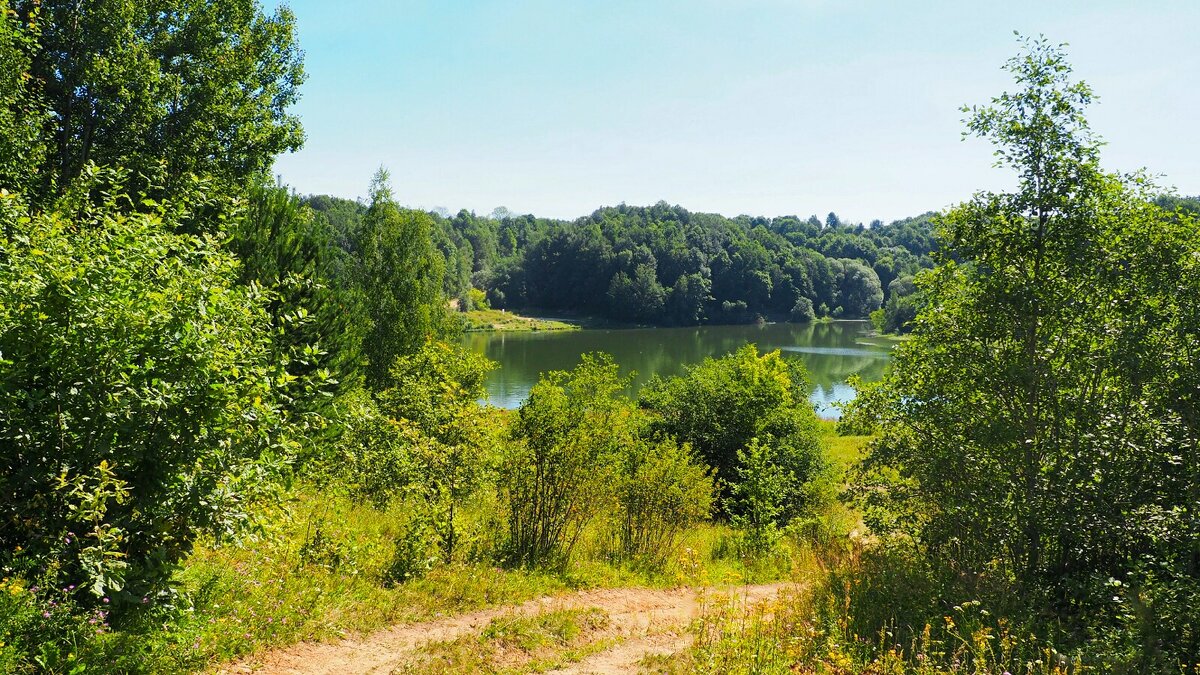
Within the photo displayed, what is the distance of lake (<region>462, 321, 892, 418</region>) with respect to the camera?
165ft

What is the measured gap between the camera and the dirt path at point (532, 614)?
562cm

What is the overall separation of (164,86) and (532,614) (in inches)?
565

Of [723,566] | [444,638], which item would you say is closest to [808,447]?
[723,566]

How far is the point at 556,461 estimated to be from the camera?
9.15 metres

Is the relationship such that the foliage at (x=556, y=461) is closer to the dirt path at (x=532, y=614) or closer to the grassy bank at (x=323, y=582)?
the grassy bank at (x=323, y=582)

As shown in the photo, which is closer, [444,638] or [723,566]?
[444,638]

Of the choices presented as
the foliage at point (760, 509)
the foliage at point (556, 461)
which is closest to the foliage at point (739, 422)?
the foliage at point (760, 509)

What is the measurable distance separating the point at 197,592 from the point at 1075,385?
8967mm

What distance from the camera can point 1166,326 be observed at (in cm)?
681

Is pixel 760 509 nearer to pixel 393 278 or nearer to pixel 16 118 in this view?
pixel 16 118

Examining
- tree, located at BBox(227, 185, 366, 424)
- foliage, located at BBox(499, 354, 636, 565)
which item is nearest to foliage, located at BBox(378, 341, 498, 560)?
foliage, located at BBox(499, 354, 636, 565)

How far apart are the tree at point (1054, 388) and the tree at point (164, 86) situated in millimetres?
13709

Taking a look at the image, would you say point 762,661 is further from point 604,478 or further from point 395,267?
point 395,267

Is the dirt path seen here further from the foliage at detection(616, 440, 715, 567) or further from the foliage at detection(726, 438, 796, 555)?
the foliage at detection(726, 438, 796, 555)
